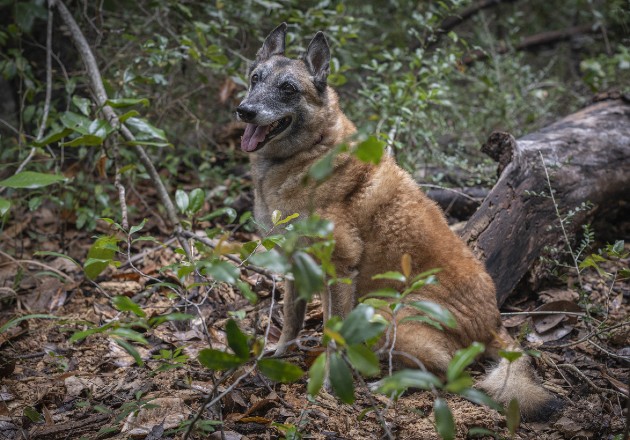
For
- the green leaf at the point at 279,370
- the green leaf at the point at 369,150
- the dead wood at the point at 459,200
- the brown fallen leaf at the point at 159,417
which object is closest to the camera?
the green leaf at the point at 369,150

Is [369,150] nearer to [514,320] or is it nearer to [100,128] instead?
[100,128]

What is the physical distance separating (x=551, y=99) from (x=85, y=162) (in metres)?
6.46

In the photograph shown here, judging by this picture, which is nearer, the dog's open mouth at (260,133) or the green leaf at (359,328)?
the green leaf at (359,328)

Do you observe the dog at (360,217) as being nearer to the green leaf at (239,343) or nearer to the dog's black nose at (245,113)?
the dog's black nose at (245,113)

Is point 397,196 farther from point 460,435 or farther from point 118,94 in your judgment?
point 118,94

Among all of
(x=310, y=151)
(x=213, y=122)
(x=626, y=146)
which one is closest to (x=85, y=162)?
(x=213, y=122)

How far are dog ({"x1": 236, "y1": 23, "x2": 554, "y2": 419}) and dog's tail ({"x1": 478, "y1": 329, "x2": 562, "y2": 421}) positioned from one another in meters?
0.01

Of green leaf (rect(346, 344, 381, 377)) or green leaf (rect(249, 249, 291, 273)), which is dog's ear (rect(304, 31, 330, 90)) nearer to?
green leaf (rect(249, 249, 291, 273))

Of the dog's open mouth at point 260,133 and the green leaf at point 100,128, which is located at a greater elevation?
the green leaf at point 100,128

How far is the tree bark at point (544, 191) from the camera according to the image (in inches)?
187

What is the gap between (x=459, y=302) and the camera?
4.01 metres

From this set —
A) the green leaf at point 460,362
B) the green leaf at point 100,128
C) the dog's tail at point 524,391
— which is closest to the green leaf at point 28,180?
the green leaf at point 100,128

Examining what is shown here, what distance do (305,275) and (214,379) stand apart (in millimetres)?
1144

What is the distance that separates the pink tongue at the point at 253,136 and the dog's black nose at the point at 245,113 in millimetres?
154
